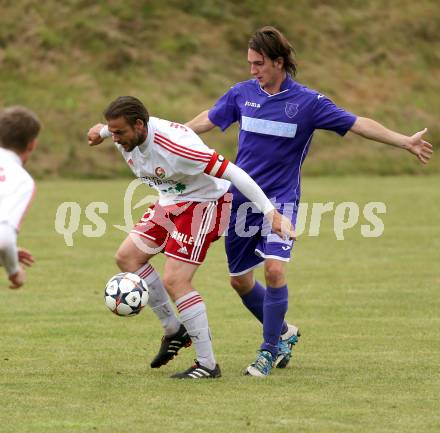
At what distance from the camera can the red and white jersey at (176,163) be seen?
717cm

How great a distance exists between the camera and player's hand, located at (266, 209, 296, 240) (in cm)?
697

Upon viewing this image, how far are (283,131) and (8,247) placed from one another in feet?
8.63

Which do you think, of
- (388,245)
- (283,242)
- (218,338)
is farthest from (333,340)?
(388,245)

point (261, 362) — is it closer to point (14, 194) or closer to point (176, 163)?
point (176, 163)

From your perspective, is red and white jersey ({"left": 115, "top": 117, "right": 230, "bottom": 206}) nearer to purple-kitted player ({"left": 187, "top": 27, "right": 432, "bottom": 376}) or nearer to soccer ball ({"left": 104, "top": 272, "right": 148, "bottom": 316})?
purple-kitted player ({"left": 187, "top": 27, "right": 432, "bottom": 376})

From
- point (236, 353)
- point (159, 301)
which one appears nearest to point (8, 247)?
point (159, 301)

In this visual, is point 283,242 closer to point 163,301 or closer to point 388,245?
point 163,301

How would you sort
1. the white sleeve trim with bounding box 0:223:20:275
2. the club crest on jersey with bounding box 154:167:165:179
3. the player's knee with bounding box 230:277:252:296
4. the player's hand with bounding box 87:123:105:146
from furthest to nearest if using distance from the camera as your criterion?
the player's knee with bounding box 230:277:252:296 < the player's hand with bounding box 87:123:105:146 < the club crest on jersey with bounding box 154:167:165:179 < the white sleeve trim with bounding box 0:223:20:275

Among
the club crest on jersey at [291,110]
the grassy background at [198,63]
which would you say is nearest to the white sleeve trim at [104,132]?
the club crest on jersey at [291,110]

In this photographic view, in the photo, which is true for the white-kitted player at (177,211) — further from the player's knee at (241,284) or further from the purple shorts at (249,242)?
the player's knee at (241,284)

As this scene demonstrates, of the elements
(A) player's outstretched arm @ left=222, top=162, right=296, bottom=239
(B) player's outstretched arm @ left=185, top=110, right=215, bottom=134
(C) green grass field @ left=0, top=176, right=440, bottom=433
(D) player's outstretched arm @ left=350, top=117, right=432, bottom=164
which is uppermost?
(D) player's outstretched arm @ left=350, top=117, right=432, bottom=164

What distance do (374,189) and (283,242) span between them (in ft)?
55.9

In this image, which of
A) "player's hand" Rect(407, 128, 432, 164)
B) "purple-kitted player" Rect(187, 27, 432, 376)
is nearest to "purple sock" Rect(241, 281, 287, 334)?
"purple-kitted player" Rect(187, 27, 432, 376)

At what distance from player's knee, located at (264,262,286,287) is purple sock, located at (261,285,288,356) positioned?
39 mm
